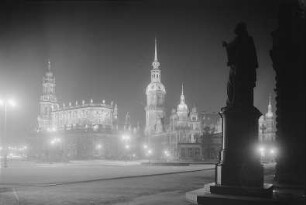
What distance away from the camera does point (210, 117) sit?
151 m

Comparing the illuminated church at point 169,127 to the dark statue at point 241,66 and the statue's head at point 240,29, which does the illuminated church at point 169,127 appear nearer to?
the dark statue at point 241,66

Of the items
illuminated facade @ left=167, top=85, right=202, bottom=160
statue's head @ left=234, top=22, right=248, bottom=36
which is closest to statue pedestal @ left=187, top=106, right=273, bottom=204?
statue's head @ left=234, top=22, right=248, bottom=36

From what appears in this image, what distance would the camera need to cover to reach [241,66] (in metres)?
16.4

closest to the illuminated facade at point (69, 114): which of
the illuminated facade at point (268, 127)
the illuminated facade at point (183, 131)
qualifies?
the illuminated facade at point (183, 131)

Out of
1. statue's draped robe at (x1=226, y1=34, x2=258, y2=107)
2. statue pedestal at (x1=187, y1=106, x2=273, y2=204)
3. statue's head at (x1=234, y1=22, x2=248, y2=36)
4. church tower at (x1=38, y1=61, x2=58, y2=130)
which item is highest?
church tower at (x1=38, y1=61, x2=58, y2=130)

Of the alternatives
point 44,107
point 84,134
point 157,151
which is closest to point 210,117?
point 157,151

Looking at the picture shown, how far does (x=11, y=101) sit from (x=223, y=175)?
38093mm

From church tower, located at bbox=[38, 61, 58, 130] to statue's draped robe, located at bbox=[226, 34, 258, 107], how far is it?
16166cm

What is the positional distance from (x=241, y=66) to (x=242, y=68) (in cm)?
10

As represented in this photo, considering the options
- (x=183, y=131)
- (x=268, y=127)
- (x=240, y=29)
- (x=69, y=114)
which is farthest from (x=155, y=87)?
(x=240, y=29)

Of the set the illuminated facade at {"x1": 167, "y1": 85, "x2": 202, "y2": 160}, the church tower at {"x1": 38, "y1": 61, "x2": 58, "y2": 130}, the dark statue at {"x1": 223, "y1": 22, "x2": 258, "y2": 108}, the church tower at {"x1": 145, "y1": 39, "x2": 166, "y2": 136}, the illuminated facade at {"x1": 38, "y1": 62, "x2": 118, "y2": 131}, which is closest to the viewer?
the dark statue at {"x1": 223, "y1": 22, "x2": 258, "y2": 108}

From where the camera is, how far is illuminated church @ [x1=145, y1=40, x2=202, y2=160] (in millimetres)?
102562

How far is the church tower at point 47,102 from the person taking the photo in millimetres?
171625

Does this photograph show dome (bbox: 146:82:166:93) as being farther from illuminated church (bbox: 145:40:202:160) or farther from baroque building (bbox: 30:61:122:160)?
baroque building (bbox: 30:61:122:160)
